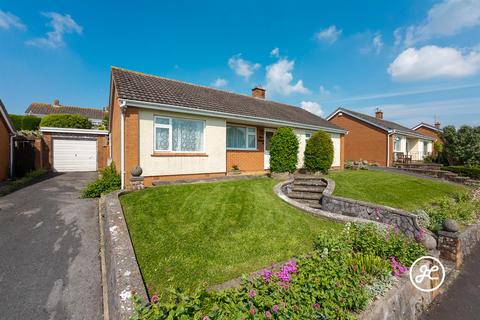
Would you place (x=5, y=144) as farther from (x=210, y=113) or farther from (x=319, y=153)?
(x=319, y=153)

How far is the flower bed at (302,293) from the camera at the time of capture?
8.05ft

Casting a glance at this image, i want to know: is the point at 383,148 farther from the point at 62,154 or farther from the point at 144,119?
the point at 62,154

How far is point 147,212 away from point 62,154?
50.5ft

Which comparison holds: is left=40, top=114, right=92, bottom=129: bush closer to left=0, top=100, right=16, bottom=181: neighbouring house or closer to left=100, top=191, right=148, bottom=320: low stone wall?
left=0, top=100, right=16, bottom=181: neighbouring house

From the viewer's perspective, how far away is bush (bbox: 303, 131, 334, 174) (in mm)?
12656

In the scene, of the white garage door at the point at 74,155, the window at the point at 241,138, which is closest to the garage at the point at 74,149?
the white garage door at the point at 74,155

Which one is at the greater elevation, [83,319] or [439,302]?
[83,319]

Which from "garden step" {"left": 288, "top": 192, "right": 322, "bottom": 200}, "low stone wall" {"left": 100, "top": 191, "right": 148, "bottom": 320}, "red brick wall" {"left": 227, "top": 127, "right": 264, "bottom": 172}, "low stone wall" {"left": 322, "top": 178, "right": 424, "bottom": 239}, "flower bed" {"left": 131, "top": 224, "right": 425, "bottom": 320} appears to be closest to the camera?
"flower bed" {"left": 131, "top": 224, "right": 425, "bottom": 320}

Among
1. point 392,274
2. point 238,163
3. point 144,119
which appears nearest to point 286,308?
point 392,274

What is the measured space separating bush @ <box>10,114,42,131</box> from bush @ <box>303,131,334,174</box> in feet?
91.6

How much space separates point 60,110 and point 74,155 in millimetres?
19696

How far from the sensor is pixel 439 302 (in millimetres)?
4715

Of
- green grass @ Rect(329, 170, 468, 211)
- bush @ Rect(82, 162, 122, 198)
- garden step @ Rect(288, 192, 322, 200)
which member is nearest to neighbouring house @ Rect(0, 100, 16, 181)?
bush @ Rect(82, 162, 122, 198)

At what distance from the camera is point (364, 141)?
25.3 m
